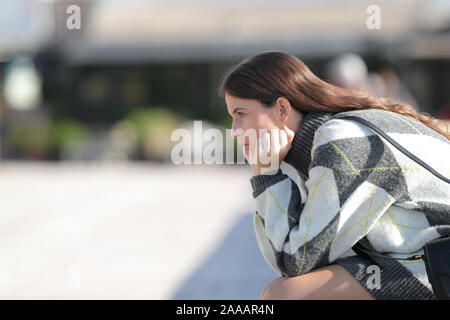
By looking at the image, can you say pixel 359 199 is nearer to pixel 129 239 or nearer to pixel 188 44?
pixel 129 239

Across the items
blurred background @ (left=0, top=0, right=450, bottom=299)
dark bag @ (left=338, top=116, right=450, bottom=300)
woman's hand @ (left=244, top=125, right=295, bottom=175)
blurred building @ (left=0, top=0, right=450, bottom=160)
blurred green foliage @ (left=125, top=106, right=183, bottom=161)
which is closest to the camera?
dark bag @ (left=338, top=116, right=450, bottom=300)

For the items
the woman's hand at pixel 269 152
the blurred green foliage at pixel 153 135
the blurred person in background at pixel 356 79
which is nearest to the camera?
the woman's hand at pixel 269 152

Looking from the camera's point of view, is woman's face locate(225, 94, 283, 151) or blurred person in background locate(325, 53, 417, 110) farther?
blurred person in background locate(325, 53, 417, 110)

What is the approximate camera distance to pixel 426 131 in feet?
6.19

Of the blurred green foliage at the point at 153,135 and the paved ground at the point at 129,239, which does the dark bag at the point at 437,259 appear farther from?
the blurred green foliage at the point at 153,135

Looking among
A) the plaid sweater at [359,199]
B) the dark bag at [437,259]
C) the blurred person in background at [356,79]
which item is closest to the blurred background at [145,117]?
the blurred person in background at [356,79]

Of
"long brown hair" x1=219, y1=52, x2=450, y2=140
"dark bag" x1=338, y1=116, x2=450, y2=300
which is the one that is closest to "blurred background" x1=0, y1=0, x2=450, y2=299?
"long brown hair" x1=219, y1=52, x2=450, y2=140

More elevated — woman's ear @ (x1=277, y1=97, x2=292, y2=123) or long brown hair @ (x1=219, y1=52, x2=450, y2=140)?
long brown hair @ (x1=219, y1=52, x2=450, y2=140)

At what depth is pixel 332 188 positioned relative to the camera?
175 centimetres

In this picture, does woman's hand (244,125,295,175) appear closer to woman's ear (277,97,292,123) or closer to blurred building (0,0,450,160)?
woman's ear (277,97,292,123)

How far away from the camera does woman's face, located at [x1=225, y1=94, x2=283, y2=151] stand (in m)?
1.97

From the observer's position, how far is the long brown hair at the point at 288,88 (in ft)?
6.36

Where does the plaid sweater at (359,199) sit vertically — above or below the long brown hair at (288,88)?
below

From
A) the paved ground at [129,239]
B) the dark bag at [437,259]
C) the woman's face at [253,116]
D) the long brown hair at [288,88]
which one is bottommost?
the paved ground at [129,239]
